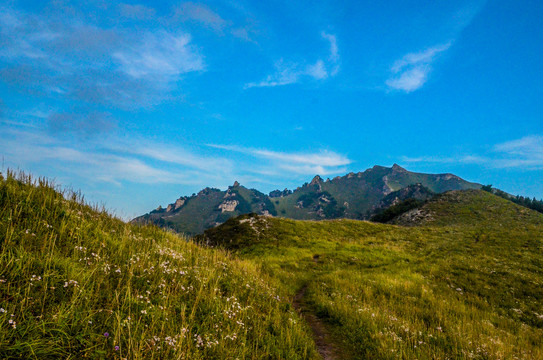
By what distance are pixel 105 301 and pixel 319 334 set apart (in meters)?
7.93

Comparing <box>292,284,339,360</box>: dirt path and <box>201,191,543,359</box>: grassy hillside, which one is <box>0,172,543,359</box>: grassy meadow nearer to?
<box>201,191,543,359</box>: grassy hillside

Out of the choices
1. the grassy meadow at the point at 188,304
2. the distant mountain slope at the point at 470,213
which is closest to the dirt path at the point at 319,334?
the grassy meadow at the point at 188,304

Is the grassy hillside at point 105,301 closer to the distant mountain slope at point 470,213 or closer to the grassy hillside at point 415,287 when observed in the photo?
the grassy hillside at point 415,287

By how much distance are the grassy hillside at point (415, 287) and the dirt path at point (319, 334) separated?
0.32 metres

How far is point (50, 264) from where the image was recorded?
17.6ft

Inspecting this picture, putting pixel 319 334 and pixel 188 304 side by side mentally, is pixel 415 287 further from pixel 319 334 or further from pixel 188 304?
pixel 188 304

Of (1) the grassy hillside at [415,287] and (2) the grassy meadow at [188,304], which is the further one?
(1) the grassy hillside at [415,287]

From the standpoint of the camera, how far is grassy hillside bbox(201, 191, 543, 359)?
8.70 meters

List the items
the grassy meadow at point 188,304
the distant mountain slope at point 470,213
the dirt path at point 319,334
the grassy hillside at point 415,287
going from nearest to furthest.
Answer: the grassy meadow at point 188,304
the dirt path at point 319,334
the grassy hillside at point 415,287
the distant mountain slope at point 470,213

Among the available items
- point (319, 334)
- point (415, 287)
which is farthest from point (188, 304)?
point (415, 287)

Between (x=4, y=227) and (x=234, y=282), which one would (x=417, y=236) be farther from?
(x=4, y=227)

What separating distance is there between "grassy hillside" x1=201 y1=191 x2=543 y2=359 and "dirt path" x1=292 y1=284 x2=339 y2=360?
318mm

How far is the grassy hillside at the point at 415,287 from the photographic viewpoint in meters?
8.70

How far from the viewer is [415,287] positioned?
659 inches
